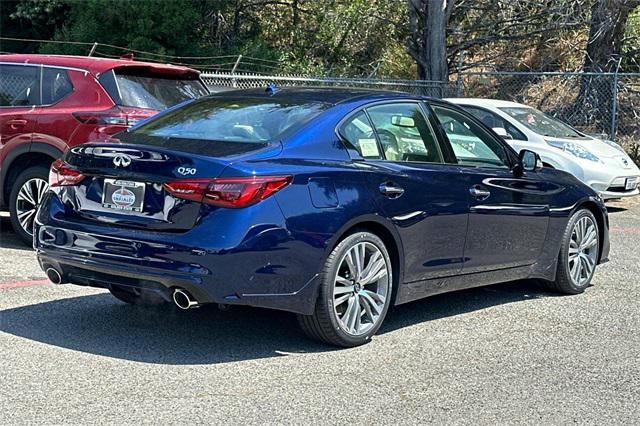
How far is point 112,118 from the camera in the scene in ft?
27.0

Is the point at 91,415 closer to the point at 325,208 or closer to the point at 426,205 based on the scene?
the point at 325,208

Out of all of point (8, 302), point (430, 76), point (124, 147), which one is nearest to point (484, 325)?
point (124, 147)

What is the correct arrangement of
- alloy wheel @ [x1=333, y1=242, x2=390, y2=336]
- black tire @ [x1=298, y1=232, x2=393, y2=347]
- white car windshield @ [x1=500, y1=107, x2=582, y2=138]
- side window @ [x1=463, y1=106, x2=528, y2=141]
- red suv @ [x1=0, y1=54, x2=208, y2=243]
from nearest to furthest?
1. black tire @ [x1=298, y1=232, x2=393, y2=347]
2. alloy wheel @ [x1=333, y1=242, x2=390, y2=336]
3. red suv @ [x1=0, y1=54, x2=208, y2=243]
4. side window @ [x1=463, y1=106, x2=528, y2=141]
5. white car windshield @ [x1=500, y1=107, x2=582, y2=138]

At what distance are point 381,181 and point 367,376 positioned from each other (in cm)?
128

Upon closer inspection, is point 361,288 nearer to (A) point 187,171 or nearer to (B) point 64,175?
(A) point 187,171

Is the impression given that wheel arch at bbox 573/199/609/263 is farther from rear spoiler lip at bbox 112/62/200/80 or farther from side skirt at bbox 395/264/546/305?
rear spoiler lip at bbox 112/62/200/80

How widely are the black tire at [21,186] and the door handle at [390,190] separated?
4126mm

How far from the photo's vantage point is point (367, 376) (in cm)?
508

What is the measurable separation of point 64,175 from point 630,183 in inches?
365

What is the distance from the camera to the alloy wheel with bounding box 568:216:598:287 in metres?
7.44

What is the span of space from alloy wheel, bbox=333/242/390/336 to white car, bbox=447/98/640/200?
23.7 feet

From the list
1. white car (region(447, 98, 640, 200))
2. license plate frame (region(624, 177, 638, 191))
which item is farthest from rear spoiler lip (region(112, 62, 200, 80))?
license plate frame (region(624, 177, 638, 191))

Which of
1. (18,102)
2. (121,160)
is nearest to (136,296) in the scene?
(121,160)

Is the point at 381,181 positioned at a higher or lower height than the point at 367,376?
higher
